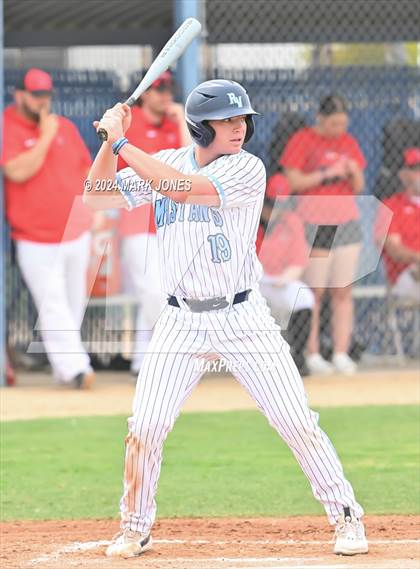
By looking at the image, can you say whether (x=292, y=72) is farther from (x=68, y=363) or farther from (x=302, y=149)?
(x=68, y=363)

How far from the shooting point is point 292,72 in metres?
11.5

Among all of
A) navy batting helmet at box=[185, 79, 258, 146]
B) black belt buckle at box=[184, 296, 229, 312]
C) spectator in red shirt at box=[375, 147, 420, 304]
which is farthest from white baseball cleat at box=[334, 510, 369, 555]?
spectator in red shirt at box=[375, 147, 420, 304]

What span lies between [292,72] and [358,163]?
1.20m

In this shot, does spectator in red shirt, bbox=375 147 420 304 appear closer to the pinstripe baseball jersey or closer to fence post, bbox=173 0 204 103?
fence post, bbox=173 0 204 103

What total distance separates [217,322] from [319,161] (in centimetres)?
→ 559

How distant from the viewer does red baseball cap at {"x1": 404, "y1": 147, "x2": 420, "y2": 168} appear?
11023 millimetres

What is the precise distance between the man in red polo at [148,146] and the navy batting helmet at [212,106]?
4.74m

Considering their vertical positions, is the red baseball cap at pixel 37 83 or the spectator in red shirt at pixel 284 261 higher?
the red baseball cap at pixel 37 83

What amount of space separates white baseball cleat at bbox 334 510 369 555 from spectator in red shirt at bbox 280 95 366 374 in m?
5.32

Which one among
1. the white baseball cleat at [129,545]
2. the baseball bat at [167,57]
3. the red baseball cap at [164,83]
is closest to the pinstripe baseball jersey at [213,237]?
the baseball bat at [167,57]

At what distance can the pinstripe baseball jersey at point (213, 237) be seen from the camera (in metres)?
5.27

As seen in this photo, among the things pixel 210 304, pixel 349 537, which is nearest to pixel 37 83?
pixel 210 304

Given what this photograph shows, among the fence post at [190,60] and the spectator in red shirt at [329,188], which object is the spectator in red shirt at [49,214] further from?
the spectator in red shirt at [329,188]

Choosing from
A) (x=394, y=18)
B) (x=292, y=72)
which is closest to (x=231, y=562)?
(x=292, y=72)
